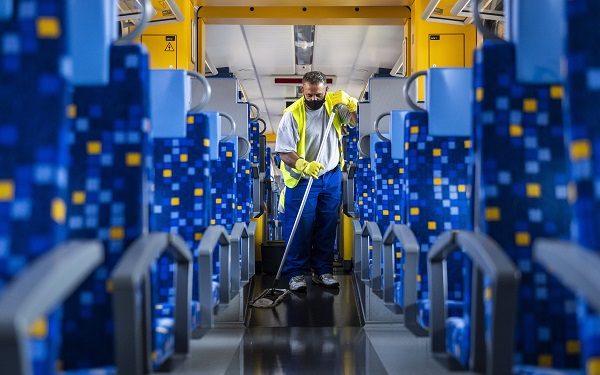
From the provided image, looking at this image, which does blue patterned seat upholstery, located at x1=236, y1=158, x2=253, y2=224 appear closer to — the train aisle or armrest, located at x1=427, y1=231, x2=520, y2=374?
the train aisle

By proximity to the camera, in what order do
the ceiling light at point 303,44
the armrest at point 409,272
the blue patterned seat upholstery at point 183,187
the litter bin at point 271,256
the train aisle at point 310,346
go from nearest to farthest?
the armrest at point 409,272 < the blue patterned seat upholstery at point 183,187 < the train aisle at point 310,346 < the litter bin at point 271,256 < the ceiling light at point 303,44

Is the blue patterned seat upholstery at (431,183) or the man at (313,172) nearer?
the blue patterned seat upholstery at (431,183)

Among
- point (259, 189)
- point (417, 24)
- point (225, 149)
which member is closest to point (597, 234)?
point (225, 149)

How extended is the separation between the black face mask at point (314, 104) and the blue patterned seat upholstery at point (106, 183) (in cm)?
388

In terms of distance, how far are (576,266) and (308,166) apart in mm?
4502

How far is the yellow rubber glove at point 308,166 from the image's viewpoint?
18.1ft

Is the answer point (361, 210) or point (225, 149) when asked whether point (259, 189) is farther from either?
point (225, 149)

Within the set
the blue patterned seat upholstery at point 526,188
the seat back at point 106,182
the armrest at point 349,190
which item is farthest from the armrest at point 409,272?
the armrest at point 349,190

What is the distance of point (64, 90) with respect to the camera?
4.06 feet

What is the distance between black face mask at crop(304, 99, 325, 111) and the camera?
567 centimetres

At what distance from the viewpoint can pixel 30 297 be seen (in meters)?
0.95

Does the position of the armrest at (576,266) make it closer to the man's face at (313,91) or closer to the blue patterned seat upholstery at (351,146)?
the man's face at (313,91)

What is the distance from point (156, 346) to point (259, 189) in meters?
5.05

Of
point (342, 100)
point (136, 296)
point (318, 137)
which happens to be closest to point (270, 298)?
point (318, 137)
